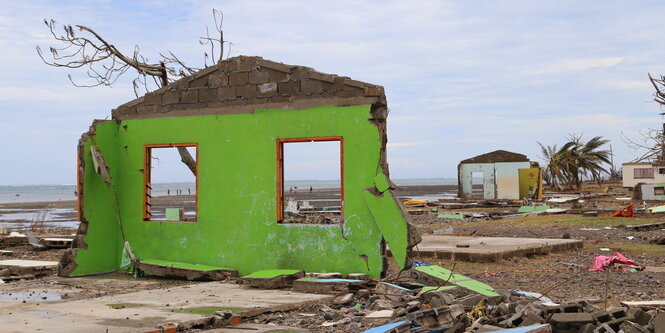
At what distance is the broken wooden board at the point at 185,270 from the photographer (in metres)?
11.2

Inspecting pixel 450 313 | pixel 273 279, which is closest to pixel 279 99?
pixel 273 279

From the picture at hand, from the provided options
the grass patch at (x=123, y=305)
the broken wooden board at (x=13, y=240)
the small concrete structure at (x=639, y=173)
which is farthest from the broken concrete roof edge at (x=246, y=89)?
the small concrete structure at (x=639, y=173)

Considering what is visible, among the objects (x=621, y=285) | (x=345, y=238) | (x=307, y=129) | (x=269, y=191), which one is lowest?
(x=621, y=285)

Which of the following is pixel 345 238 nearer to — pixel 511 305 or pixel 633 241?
pixel 511 305

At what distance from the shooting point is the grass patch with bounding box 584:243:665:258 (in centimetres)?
1448

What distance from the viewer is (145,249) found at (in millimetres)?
12391

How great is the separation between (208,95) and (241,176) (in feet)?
5.18

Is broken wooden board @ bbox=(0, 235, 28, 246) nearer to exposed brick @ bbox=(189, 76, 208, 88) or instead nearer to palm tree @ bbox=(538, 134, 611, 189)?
exposed brick @ bbox=(189, 76, 208, 88)

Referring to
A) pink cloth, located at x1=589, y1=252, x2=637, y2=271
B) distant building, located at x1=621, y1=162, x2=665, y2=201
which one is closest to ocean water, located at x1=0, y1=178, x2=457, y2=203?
distant building, located at x1=621, y1=162, x2=665, y2=201

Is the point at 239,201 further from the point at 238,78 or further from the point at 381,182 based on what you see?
the point at 381,182

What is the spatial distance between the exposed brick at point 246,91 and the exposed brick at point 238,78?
0.08 metres

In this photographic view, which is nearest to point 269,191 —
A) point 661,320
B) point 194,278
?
point 194,278

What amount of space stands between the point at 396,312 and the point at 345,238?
278cm

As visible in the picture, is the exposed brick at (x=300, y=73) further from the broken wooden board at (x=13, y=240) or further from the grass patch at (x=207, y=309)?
the broken wooden board at (x=13, y=240)
